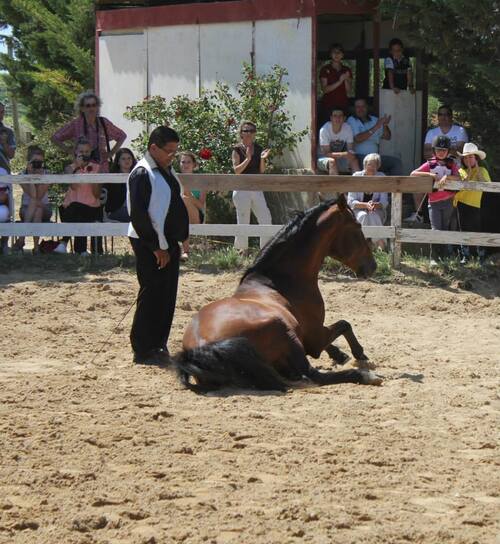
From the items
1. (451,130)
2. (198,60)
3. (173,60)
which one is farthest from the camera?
(173,60)

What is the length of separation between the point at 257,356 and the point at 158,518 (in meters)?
2.42

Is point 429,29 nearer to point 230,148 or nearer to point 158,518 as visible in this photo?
point 230,148

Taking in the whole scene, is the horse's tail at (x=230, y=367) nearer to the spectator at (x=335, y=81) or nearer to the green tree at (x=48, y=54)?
the spectator at (x=335, y=81)

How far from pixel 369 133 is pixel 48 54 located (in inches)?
508

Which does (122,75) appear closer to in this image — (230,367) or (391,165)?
(391,165)

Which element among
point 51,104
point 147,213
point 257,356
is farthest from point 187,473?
point 51,104

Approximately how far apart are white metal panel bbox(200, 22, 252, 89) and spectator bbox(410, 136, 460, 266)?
12.6 ft

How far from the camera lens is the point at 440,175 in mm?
11992

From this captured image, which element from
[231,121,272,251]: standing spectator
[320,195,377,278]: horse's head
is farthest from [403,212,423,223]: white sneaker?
[320,195,377,278]: horse's head

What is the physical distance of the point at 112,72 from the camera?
1647cm

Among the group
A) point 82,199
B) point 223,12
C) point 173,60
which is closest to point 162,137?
point 82,199

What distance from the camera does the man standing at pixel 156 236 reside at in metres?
7.90

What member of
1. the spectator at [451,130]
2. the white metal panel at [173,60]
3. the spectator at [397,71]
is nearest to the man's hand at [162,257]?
the spectator at [451,130]

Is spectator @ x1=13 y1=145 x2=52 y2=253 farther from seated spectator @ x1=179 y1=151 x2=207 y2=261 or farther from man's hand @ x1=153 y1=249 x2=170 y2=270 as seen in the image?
man's hand @ x1=153 y1=249 x2=170 y2=270
